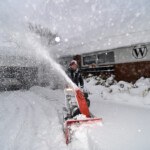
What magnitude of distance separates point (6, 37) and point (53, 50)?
26.1 ft

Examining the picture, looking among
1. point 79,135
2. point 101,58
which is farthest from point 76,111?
point 101,58

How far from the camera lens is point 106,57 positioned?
10391 mm

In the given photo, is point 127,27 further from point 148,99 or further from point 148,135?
point 148,135

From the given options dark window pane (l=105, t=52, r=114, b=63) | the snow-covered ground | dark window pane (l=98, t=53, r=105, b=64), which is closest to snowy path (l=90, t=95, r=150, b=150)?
the snow-covered ground

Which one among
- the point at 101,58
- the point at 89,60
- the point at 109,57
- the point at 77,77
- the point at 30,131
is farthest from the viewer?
the point at 89,60

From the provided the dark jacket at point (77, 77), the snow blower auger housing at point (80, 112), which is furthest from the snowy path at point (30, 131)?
the dark jacket at point (77, 77)

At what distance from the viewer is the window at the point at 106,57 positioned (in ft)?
33.2

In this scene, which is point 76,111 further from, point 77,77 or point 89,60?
point 89,60

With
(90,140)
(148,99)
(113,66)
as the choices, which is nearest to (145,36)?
(113,66)

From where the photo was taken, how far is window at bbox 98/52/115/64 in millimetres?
10121

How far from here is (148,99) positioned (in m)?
5.36

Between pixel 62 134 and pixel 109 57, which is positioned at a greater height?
pixel 109 57

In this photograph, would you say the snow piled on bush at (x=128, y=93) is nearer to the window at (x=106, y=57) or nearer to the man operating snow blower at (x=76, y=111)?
the window at (x=106, y=57)

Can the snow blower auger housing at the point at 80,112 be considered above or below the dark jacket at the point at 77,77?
below
